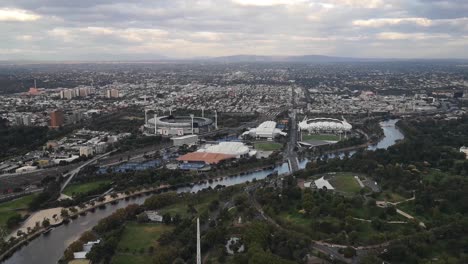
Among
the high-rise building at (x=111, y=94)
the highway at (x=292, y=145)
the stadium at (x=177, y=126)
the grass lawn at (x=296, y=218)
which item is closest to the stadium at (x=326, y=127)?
the highway at (x=292, y=145)

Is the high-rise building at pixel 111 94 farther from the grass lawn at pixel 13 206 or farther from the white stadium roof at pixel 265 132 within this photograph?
the grass lawn at pixel 13 206

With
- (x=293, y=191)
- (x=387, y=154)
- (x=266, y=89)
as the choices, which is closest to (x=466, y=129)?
(x=387, y=154)

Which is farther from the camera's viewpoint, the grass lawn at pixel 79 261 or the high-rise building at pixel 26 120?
the high-rise building at pixel 26 120

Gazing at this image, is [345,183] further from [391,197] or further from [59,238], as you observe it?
[59,238]

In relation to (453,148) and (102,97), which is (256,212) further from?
(102,97)

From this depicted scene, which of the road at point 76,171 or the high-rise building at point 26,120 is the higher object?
the high-rise building at point 26,120

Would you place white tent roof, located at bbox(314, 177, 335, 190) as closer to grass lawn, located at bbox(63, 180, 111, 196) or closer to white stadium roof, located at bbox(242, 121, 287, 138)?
grass lawn, located at bbox(63, 180, 111, 196)

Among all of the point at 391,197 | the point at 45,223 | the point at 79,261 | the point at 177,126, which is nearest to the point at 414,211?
the point at 391,197

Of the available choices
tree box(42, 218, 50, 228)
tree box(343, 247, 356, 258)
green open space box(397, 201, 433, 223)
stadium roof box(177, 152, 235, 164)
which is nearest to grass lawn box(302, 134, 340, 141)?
stadium roof box(177, 152, 235, 164)
